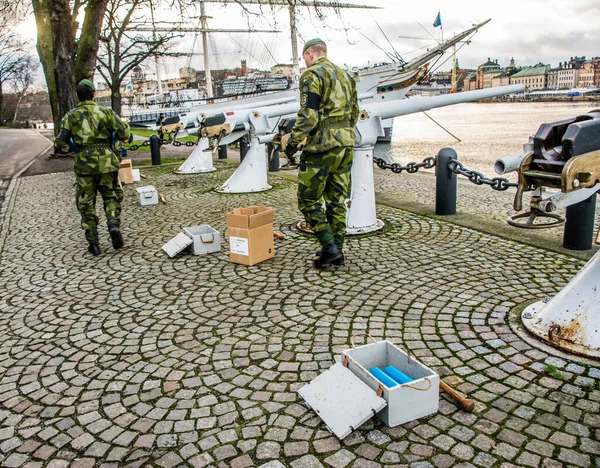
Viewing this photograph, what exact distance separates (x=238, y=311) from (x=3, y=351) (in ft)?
5.57

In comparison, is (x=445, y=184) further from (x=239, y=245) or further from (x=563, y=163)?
(x=563, y=163)

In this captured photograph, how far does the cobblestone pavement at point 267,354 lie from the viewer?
102 inches

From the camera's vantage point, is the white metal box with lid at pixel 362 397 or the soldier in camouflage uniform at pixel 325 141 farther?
the soldier in camouflage uniform at pixel 325 141

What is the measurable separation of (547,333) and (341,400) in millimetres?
1595

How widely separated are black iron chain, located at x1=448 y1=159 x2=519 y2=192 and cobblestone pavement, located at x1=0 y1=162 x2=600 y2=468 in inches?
24.5

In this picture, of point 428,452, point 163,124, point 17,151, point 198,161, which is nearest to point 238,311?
point 428,452

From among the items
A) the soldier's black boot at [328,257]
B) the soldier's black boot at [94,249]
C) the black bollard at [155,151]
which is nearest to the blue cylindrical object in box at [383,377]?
the soldier's black boot at [328,257]

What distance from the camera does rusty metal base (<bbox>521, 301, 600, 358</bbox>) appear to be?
3.28m

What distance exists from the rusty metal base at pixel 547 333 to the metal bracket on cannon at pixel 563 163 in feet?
2.76

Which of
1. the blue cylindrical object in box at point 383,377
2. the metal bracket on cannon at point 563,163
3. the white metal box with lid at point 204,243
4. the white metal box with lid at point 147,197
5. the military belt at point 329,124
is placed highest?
the military belt at point 329,124

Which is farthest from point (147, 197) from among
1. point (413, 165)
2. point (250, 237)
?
point (413, 165)

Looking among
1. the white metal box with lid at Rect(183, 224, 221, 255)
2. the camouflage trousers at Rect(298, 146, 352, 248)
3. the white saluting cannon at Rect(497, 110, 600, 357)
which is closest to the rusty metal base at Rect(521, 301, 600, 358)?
the white saluting cannon at Rect(497, 110, 600, 357)

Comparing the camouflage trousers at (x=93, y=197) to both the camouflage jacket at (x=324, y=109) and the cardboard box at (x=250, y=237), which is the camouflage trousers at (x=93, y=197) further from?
the camouflage jacket at (x=324, y=109)

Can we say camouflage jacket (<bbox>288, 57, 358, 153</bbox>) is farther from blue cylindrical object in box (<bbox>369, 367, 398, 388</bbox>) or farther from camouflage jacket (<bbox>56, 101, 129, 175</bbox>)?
blue cylindrical object in box (<bbox>369, 367, 398, 388</bbox>)
